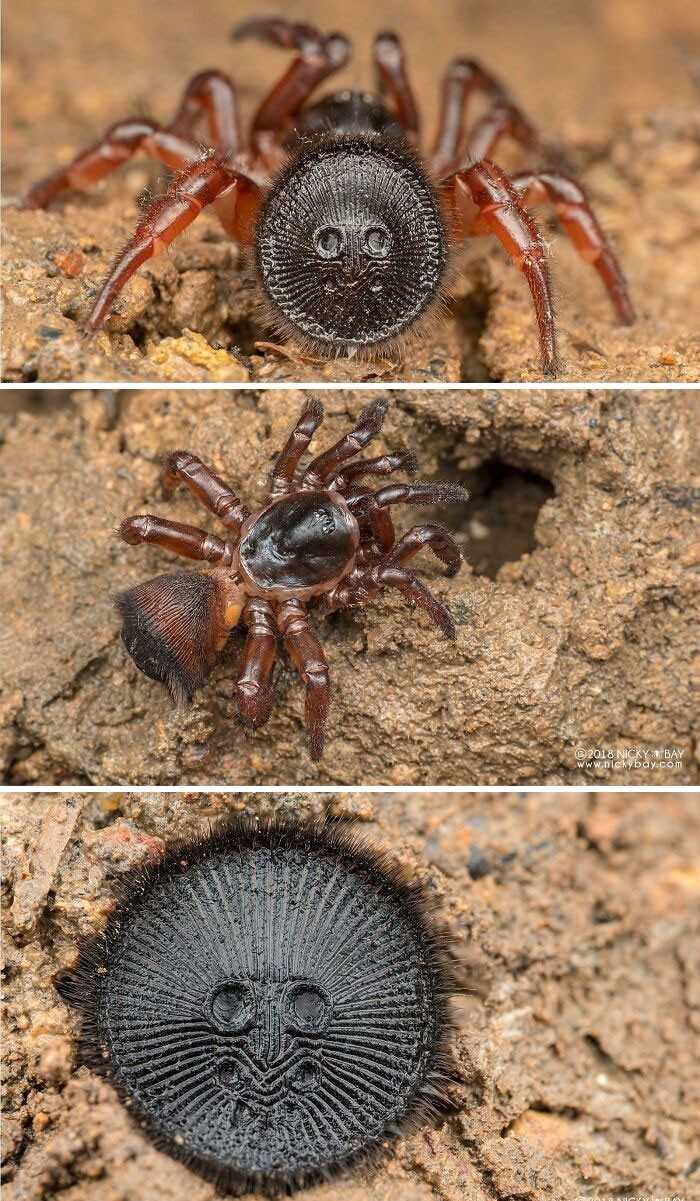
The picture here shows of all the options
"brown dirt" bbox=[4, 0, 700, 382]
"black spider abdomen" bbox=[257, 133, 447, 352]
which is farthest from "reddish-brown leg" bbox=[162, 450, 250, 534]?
"black spider abdomen" bbox=[257, 133, 447, 352]

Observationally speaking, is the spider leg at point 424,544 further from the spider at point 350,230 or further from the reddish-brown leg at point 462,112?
the reddish-brown leg at point 462,112

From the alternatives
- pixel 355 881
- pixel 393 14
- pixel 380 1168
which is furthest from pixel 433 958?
pixel 393 14

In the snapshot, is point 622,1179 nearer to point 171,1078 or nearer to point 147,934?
point 171,1078

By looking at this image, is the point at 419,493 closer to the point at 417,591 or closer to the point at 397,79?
the point at 417,591

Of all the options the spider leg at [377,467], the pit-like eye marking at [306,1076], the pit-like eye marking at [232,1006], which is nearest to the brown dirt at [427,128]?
the spider leg at [377,467]

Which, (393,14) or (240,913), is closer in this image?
(240,913)

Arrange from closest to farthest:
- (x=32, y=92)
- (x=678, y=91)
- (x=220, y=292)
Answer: (x=220, y=292)
(x=32, y=92)
(x=678, y=91)
